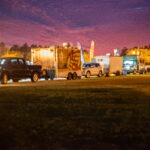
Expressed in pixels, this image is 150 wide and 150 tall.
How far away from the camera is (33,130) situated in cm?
948

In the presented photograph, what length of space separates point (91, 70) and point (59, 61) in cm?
753

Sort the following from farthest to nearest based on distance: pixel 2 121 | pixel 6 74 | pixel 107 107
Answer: pixel 6 74
pixel 107 107
pixel 2 121

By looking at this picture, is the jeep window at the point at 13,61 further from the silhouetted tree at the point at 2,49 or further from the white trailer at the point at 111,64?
the silhouetted tree at the point at 2,49

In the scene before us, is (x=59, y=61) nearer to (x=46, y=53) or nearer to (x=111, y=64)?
(x=46, y=53)

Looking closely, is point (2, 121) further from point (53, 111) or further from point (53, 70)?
point (53, 70)

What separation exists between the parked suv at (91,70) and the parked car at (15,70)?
420 inches

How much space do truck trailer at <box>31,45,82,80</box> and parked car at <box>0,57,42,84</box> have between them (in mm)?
3535

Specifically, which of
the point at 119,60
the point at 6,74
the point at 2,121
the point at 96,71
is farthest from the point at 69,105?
the point at 119,60

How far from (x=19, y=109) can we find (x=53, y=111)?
3.85 feet

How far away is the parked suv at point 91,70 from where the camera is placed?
43219 millimetres

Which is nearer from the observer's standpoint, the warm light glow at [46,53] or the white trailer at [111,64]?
the warm light glow at [46,53]

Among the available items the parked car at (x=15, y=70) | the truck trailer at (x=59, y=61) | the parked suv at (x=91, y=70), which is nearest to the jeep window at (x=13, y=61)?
the parked car at (x=15, y=70)

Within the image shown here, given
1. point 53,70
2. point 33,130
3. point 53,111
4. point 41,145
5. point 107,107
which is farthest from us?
point 53,70

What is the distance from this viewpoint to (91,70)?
1740 inches
